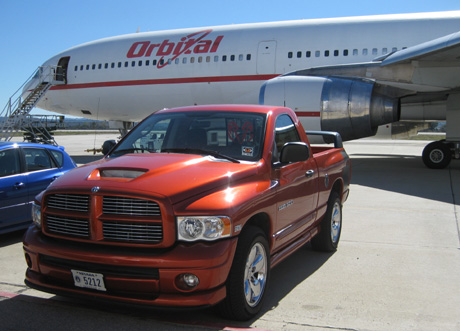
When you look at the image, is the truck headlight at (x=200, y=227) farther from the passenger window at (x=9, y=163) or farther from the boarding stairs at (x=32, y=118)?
the boarding stairs at (x=32, y=118)

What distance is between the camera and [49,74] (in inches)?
758

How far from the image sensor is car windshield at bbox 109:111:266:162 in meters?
4.30

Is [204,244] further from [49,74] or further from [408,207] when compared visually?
[49,74]

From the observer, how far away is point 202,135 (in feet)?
15.0

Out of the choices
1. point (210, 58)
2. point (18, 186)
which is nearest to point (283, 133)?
point (18, 186)

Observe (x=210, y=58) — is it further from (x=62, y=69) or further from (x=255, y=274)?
(x=255, y=274)

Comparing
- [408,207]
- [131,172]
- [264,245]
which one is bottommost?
[408,207]

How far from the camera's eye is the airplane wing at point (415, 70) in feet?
39.9

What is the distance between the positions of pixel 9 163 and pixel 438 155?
12.1 m

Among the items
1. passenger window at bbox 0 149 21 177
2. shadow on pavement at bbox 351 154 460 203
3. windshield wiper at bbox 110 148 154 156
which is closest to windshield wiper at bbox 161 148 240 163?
windshield wiper at bbox 110 148 154 156

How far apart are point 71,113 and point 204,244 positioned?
18.5m

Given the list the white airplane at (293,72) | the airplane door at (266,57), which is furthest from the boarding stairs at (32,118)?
the airplane door at (266,57)

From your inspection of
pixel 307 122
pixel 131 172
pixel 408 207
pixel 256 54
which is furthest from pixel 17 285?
pixel 256 54

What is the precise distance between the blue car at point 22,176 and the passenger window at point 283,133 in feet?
11.7
